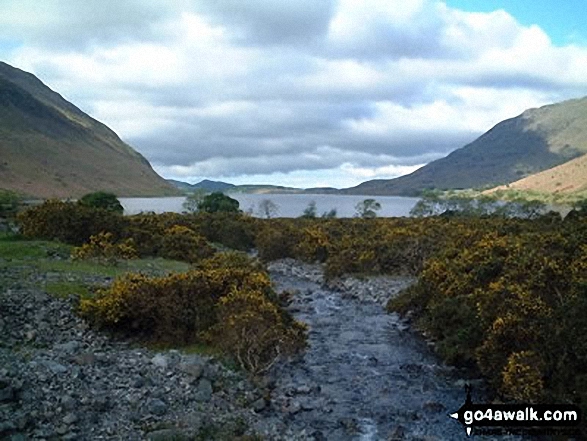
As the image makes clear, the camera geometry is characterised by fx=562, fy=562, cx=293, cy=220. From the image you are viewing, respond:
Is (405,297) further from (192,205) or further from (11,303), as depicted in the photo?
(192,205)

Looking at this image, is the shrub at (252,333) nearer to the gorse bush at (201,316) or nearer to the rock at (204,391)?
the gorse bush at (201,316)

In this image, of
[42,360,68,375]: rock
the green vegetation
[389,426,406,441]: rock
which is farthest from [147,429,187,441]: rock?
the green vegetation

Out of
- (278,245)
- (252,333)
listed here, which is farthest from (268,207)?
(252,333)

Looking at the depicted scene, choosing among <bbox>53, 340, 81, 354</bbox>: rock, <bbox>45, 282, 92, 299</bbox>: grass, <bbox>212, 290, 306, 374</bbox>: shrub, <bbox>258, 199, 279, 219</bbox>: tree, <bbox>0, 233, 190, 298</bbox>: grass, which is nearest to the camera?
<bbox>53, 340, 81, 354</bbox>: rock

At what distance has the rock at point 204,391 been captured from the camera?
16.6m

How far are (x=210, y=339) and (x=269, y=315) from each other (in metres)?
2.41

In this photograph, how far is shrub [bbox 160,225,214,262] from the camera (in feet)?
143

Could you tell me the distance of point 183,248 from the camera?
44.8 meters

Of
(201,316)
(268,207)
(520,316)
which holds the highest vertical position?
(268,207)

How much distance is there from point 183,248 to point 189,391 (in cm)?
2868

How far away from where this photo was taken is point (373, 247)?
4894 cm

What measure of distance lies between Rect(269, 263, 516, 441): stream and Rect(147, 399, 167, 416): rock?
3747 millimetres

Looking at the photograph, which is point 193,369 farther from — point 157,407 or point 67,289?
point 67,289

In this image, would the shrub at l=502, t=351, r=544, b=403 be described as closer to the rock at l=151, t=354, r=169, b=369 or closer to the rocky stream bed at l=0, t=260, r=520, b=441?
the rocky stream bed at l=0, t=260, r=520, b=441
